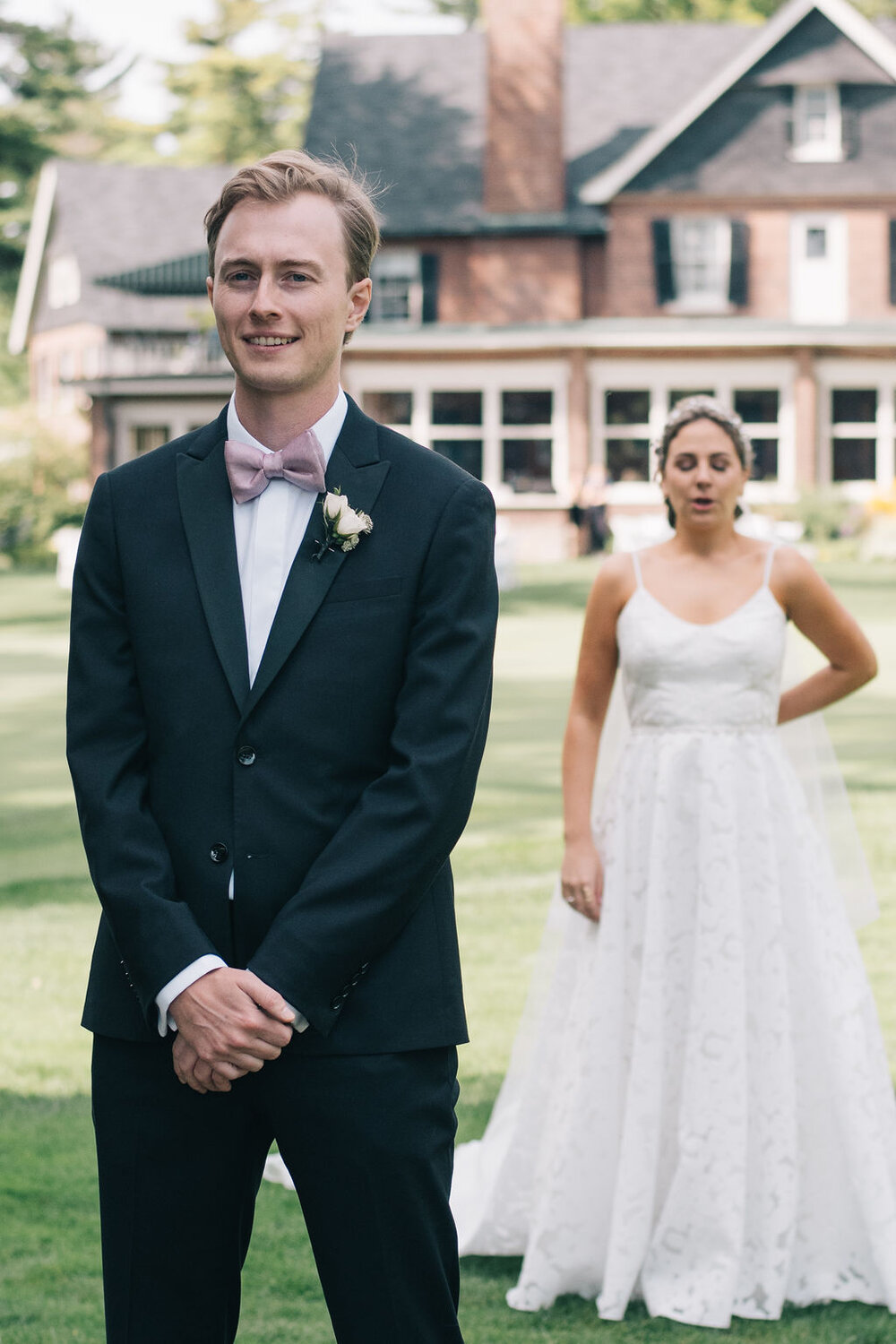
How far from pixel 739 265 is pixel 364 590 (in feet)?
111

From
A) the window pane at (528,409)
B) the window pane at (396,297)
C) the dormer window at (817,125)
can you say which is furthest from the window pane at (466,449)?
the dormer window at (817,125)

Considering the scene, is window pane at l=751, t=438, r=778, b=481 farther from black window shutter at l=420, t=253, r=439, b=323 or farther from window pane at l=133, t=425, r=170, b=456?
window pane at l=133, t=425, r=170, b=456

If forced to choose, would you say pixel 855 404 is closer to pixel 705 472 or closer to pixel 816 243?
pixel 816 243

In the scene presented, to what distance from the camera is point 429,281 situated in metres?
35.7

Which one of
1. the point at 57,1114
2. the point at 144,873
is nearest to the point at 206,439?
the point at 144,873

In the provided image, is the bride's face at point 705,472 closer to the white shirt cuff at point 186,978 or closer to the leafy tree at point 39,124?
the white shirt cuff at point 186,978

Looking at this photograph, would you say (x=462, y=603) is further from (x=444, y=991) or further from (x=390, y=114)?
(x=390, y=114)

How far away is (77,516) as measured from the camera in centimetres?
3766

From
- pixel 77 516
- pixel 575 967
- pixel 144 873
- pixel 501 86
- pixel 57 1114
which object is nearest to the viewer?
pixel 144 873

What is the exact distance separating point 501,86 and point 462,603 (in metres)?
34.1

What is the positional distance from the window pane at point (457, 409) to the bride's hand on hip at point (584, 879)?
3135 cm

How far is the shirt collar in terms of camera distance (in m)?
2.79

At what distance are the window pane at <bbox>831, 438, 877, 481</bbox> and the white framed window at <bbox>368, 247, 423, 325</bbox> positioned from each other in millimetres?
9077

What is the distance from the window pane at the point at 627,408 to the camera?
115 feet
